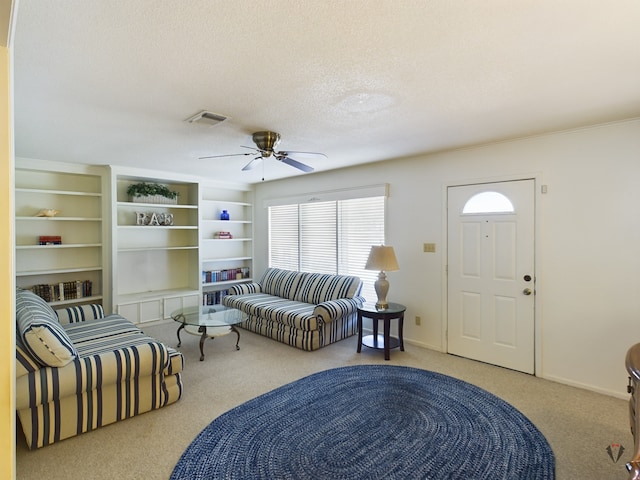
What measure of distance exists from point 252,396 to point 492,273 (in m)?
2.82

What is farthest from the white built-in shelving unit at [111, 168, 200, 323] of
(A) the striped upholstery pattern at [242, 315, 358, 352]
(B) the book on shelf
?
(A) the striped upholstery pattern at [242, 315, 358, 352]

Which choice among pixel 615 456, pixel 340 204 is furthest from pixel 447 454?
pixel 340 204

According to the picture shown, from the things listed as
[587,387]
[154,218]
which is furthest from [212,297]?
[587,387]

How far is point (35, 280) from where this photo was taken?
4.66 metres

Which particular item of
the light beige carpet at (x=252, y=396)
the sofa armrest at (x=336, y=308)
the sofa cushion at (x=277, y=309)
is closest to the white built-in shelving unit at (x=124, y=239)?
the sofa cushion at (x=277, y=309)

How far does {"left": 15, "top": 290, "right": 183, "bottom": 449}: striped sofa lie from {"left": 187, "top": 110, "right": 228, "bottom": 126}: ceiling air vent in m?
1.89

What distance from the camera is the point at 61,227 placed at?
4855 mm

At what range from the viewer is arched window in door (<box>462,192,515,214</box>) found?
362cm

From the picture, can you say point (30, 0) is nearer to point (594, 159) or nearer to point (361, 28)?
point (361, 28)

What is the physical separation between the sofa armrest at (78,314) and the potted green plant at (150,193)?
6.11 feet

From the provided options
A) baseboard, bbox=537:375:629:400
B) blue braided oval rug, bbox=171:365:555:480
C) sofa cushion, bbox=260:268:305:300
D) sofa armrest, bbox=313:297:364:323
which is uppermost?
sofa cushion, bbox=260:268:305:300

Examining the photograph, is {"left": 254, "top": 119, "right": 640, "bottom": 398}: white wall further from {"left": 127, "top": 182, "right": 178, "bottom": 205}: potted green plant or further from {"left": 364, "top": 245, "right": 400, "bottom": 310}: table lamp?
{"left": 127, "top": 182, "right": 178, "bottom": 205}: potted green plant

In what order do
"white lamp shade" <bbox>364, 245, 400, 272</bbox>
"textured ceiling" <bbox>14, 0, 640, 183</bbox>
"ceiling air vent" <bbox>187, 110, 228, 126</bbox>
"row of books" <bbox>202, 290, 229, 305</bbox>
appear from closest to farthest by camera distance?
1. "textured ceiling" <bbox>14, 0, 640, 183</bbox>
2. "ceiling air vent" <bbox>187, 110, 228, 126</bbox>
3. "white lamp shade" <bbox>364, 245, 400, 272</bbox>
4. "row of books" <bbox>202, 290, 229, 305</bbox>

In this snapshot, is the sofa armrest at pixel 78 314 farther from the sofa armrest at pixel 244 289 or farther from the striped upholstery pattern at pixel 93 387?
the sofa armrest at pixel 244 289
